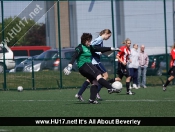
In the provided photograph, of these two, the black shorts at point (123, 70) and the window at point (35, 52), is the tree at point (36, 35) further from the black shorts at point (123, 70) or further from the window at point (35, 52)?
the black shorts at point (123, 70)

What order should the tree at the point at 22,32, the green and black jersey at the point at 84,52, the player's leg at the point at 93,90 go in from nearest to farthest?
the green and black jersey at the point at 84,52 → the player's leg at the point at 93,90 → the tree at the point at 22,32

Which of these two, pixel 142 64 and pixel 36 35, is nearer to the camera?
pixel 142 64

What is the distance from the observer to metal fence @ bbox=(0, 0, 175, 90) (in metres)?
24.6

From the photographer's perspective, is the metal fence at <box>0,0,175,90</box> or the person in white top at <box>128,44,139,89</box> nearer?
the person in white top at <box>128,44,139,89</box>

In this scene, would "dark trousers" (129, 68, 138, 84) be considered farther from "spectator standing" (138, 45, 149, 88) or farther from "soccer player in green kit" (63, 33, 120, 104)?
"soccer player in green kit" (63, 33, 120, 104)

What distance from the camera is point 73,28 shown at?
25.6 meters

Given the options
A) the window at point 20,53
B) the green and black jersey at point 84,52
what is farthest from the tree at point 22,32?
the green and black jersey at point 84,52

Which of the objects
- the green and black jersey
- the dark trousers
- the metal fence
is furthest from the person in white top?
the green and black jersey

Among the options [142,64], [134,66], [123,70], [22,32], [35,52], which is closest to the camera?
[123,70]

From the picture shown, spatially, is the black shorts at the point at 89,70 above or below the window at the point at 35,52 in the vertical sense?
below

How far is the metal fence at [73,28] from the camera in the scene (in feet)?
80.6

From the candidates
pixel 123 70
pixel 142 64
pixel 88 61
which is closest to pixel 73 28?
pixel 142 64

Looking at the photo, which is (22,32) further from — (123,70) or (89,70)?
(89,70)

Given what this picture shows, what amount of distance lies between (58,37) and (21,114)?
13.7m
